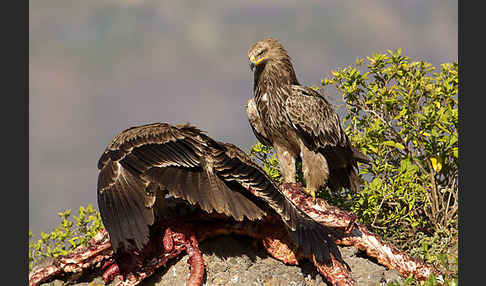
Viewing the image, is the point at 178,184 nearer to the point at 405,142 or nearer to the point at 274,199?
the point at 274,199

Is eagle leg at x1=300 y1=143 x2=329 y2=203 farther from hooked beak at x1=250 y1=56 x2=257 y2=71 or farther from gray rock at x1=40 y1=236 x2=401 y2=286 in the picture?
gray rock at x1=40 y1=236 x2=401 y2=286

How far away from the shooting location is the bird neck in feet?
29.9

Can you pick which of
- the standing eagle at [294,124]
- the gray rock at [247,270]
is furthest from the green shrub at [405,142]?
the gray rock at [247,270]

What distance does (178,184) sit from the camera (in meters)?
5.80

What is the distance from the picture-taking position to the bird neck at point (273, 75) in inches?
359

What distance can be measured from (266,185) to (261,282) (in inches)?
39.3

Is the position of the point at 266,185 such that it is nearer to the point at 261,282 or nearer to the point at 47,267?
the point at 261,282

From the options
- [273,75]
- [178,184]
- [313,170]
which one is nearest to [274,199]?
[178,184]

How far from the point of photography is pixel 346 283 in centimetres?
631

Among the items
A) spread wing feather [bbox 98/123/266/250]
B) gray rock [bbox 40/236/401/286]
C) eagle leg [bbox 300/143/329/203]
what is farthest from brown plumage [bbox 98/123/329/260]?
eagle leg [bbox 300/143/329/203]

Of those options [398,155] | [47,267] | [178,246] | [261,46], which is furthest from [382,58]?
[47,267]

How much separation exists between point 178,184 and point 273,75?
3794 mm

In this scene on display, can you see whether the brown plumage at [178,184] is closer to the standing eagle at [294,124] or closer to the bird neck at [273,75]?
the standing eagle at [294,124]

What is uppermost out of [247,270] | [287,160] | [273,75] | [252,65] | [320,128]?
[252,65]
